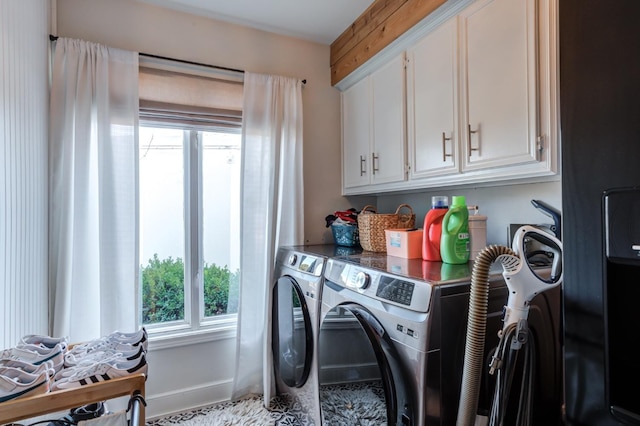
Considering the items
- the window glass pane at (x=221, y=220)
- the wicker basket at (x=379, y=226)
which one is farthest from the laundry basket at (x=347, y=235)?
the window glass pane at (x=221, y=220)

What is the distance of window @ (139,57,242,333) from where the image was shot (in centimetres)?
215

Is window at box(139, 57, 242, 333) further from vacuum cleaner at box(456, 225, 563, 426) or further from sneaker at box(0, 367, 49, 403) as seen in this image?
vacuum cleaner at box(456, 225, 563, 426)

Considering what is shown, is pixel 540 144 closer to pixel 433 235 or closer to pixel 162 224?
pixel 433 235

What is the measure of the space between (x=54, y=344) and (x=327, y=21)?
91.4 inches

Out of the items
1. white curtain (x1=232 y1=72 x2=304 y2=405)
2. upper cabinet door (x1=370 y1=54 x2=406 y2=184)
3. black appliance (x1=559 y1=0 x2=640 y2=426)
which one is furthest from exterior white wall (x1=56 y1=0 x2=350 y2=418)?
black appliance (x1=559 y1=0 x2=640 y2=426)

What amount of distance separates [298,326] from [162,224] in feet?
3.78

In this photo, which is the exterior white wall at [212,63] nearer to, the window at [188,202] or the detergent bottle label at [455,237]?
the window at [188,202]

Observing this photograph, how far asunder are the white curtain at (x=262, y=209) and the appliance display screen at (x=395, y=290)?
1203mm

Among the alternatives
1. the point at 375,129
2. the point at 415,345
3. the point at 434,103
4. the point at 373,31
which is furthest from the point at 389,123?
the point at 415,345

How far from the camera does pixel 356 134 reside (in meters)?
2.44

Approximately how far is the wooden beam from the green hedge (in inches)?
67.0

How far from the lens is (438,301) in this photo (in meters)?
1.01

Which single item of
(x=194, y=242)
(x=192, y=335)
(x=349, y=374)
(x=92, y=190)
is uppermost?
(x=92, y=190)

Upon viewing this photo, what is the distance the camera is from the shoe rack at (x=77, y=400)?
930mm
